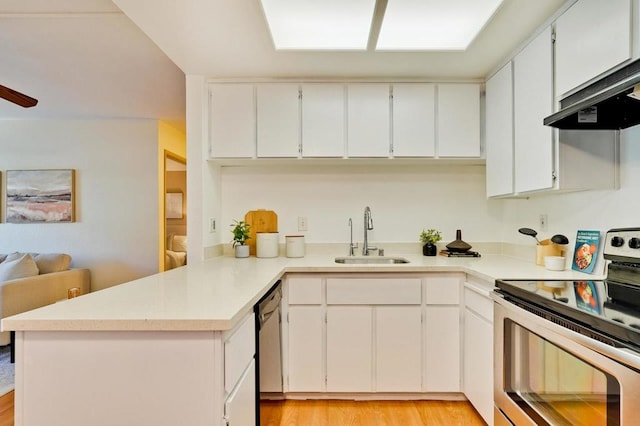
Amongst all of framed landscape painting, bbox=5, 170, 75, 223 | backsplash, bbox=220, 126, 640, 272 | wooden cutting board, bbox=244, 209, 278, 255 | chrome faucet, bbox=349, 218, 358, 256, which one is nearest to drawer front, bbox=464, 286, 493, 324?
backsplash, bbox=220, 126, 640, 272

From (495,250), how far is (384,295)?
3.75ft

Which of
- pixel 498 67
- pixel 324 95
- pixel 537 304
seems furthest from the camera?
pixel 324 95

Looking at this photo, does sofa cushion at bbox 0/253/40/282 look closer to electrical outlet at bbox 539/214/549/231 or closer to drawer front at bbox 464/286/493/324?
drawer front at bbox 464/286/493/324

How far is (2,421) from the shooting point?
6.64 feet

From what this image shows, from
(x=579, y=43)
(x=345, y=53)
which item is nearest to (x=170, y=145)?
(x=345, y=53)

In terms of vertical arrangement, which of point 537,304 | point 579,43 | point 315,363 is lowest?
point 315,363

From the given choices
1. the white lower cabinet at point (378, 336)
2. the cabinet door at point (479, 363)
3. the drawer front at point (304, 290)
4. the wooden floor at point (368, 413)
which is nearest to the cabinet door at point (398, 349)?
the white lower cabinet at point (378, 336)

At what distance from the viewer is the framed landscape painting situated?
13.5ft

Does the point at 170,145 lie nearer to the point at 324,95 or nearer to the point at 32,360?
the point at 324,95

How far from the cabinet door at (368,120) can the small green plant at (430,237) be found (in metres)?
0.70

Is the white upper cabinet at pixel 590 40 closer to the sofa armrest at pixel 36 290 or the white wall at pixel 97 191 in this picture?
the white wall at pixel 97 191

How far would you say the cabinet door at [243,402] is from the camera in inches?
43.8

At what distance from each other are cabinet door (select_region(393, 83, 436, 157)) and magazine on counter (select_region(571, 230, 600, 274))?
40.6 inches

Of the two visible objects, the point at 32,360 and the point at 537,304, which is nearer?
the point at 32,360
